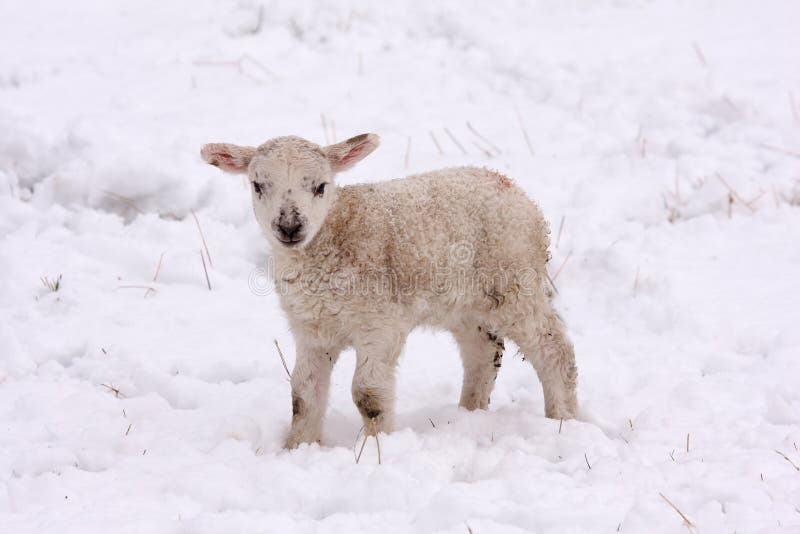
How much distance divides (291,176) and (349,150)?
415mm

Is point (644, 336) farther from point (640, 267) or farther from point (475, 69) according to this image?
point (475, 69)

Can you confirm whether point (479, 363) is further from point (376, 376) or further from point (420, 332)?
point (420, 332)

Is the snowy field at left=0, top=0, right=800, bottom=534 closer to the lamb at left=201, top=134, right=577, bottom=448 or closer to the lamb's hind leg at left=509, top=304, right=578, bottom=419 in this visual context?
the lamb's hind leg at left=509, top=304, right=578, bottom=419

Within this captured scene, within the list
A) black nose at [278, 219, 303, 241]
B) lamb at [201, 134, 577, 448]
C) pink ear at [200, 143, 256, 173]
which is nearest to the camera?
black nose at [278, 219, 303, 241]

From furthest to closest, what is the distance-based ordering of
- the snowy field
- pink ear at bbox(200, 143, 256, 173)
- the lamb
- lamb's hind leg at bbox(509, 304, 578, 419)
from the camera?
lamb's hind leg at bbox(509, 304, 578, 419) < pink ear at bbox(200, 143, 256, 173) < the lamb < the snowy field

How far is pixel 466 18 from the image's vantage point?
10.2 meters

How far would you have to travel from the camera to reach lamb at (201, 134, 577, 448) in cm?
426

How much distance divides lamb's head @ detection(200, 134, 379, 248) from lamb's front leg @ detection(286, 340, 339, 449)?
0.66m

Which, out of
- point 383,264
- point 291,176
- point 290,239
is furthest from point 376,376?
point 291,176

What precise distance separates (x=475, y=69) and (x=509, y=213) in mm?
5366

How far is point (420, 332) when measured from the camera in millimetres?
6223

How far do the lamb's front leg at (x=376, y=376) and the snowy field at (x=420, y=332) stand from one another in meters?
0.26

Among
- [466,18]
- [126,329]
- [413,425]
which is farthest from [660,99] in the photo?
[126,329]

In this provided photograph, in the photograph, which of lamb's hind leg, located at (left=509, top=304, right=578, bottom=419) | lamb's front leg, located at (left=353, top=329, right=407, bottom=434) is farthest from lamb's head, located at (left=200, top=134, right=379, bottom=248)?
lamb's hind leg, located at (left=509, top=304, right=578, bottom=419)
